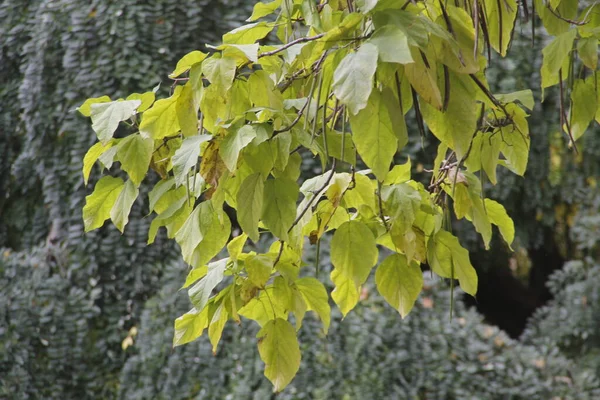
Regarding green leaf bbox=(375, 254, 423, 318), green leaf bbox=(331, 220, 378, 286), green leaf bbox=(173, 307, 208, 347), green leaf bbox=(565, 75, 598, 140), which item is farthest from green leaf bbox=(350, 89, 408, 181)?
green leaf bbox=(565, 75, 598, 140)

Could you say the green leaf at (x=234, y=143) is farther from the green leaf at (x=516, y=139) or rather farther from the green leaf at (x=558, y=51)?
the green leaf at (x=558, y=51)

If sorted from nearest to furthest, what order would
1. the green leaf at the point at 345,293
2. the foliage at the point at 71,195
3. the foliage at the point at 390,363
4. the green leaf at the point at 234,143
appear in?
the green leaf at the point at 234,143 < the green leaf at the point at 345,293 < the foliage at the point at 390,363 < the foliage at the point at 71,195

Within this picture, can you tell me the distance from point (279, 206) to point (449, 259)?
0.32 meters

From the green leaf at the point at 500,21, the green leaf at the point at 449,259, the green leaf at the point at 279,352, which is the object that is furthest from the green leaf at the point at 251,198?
the green leaf at the point at 500,21

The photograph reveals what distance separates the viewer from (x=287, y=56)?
1019mm

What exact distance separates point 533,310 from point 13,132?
125 inches

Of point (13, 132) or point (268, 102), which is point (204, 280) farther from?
point (13, 132)

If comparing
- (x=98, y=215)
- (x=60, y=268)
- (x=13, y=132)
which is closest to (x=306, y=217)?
(x=98, y=215)

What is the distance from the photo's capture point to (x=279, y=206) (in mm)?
947

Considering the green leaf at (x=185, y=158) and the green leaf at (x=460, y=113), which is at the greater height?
the green leaf at (x=460, y=113)

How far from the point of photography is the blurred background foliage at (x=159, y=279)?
113 inches

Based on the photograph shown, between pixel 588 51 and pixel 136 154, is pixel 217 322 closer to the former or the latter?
pixel 136 154

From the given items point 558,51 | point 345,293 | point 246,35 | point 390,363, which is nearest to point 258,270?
point 345,293

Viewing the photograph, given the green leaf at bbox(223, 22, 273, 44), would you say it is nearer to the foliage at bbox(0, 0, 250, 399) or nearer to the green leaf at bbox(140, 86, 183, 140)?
the green leaf at bbox(140, 86, 183, 140)
